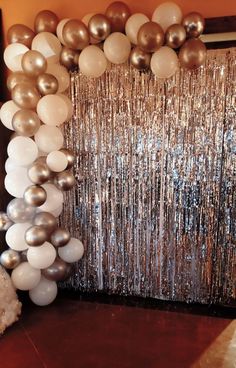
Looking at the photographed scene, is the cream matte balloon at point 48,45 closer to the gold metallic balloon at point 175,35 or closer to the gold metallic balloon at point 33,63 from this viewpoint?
the gold metallic balloon at point 33,63

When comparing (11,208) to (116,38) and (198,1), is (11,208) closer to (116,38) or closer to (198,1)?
(116,38)

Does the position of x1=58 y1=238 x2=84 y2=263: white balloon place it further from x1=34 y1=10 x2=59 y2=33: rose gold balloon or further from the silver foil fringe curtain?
x1=34 y1=10 x2=59 y2=33: rose gold balloon

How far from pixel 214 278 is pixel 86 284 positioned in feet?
3.39

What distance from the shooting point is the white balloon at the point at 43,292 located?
2416 millimetres

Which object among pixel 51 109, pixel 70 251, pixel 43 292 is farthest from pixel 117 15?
pixel 43 292

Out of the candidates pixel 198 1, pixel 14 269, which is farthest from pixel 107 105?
pixel 14 269

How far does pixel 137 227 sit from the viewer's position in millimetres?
2590

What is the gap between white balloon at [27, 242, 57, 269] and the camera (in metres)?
2.20

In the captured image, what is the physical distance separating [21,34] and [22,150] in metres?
0.85

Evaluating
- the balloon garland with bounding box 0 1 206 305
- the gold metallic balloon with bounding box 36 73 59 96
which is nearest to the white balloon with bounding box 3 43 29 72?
the balloon garland with bounding box 0 1 206 305

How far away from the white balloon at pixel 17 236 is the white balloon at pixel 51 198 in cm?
18

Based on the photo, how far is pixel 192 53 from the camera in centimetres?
202

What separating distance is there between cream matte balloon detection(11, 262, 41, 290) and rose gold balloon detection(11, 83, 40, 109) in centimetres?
108

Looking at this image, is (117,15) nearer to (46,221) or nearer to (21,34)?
(21,34)
